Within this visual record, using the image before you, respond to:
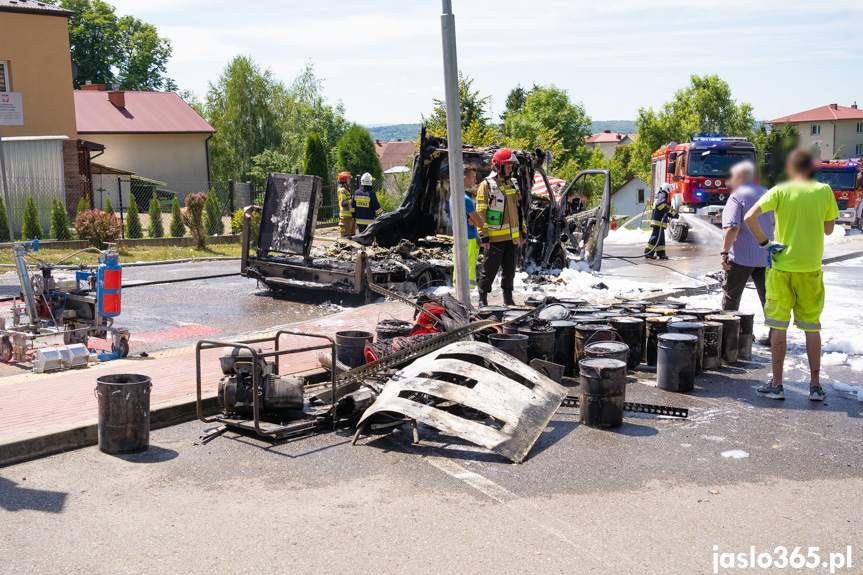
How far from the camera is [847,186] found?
2994 cm

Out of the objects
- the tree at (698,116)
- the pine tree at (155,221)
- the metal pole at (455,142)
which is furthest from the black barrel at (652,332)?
the tree at (698,116)

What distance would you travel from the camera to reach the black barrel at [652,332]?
8188mm

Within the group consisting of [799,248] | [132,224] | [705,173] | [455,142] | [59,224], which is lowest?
[132,224]

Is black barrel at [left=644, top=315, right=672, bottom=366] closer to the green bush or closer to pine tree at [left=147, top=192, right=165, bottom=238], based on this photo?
pine tree at [left=147, top=192, right=165, bottom=238]

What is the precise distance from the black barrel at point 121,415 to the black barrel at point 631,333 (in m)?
4.52

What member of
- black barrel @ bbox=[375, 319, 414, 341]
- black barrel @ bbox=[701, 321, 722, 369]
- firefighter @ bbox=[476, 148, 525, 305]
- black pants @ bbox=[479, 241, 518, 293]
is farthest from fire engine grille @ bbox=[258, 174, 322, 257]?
black barrel @ bbox=[701, 321, 722, 369]

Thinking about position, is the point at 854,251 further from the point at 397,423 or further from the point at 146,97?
the point at 146,97

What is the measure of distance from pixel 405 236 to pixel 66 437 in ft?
30.1

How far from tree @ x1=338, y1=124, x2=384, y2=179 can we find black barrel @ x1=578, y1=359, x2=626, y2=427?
4720 centimetres

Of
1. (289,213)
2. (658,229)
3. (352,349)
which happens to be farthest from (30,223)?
(352,349)

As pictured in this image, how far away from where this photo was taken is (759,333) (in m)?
9.92

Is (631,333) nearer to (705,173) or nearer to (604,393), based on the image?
(604,393)

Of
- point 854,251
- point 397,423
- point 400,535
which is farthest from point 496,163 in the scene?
point 854,251

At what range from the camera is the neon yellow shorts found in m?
6.82
